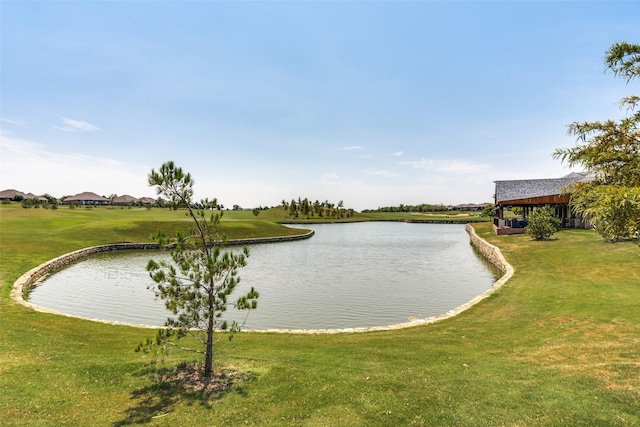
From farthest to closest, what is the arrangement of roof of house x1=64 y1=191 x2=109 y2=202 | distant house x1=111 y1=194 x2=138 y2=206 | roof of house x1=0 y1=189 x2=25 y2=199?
distant house x1=111 y1=194 x2=138 y2=206, roof of house x1=64 y1=191 x2=109 y2=202, roof of house x1=0 y1=189 x2=25 y2=199

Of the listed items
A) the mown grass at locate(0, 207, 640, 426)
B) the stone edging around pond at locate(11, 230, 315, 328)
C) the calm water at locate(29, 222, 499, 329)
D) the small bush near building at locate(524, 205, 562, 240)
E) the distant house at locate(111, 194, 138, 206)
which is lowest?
the calm water at locate(29, 222, 499, 329)

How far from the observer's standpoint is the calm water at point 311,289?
18.4m

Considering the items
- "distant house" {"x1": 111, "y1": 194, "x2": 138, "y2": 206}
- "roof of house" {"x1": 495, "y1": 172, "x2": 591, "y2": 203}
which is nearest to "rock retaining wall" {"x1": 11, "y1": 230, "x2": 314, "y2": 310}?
"roof of house" {"x1": 495, "y1": 172, "x2": 591, "y2": 203}

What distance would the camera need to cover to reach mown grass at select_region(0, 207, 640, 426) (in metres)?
7.45

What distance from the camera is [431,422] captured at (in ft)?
23.6

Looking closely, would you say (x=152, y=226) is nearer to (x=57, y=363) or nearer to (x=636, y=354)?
(x=57, y=363)

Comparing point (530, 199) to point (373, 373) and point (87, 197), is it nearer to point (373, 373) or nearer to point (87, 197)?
point (373, 373)

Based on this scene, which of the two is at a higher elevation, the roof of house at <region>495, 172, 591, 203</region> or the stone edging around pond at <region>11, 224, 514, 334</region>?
the roof of house at <region>495, 172, 591, 203</region>

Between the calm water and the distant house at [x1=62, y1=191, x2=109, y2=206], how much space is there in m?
123

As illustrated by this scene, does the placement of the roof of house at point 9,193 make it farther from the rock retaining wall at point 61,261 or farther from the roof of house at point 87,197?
the rock retaining wall at point 61,261

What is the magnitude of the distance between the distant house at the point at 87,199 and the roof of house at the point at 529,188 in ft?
474

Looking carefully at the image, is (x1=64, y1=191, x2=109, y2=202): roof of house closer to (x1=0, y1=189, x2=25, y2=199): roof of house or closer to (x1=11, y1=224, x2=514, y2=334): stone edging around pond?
(x1=0, y1=189, x2=25, y2=199): roof of house

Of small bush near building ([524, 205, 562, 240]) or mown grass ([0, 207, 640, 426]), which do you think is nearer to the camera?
mown grass ([0, 207, 640, 426])

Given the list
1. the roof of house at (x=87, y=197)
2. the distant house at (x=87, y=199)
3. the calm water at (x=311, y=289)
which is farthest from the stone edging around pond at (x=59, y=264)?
the roof of house at (x=87, y=197)
